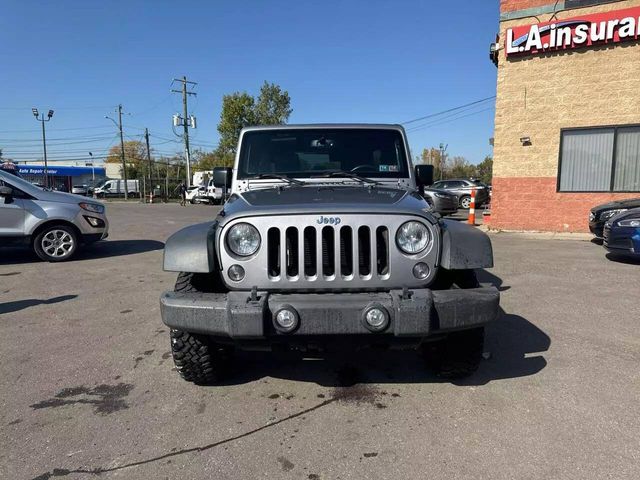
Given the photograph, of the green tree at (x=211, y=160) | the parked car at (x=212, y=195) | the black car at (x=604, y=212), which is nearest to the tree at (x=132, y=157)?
the green tree at (x=211, y=160)

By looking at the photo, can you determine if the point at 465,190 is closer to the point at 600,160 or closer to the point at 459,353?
the point at 600,160

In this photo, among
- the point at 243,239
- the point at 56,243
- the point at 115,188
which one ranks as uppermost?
the point at 115,188

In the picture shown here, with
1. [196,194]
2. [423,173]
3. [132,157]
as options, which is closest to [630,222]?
[423,173]

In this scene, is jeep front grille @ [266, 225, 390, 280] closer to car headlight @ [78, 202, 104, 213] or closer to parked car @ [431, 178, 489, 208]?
car headlight @ [78, 202, 104, 213]

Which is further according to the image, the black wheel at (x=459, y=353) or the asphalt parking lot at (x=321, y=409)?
the black wheel at (x=459, y=353)

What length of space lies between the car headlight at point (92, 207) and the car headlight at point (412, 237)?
290 inches

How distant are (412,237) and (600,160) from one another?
11.4 meters

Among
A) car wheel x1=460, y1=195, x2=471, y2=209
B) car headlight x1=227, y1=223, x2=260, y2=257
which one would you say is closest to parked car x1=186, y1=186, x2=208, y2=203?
car wheel x1=460, y1=195, x2=471, y2=209

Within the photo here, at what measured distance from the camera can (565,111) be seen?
11.8m

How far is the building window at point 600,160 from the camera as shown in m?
11.6

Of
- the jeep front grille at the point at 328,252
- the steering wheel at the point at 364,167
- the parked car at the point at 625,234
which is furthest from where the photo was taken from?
the parked car at the point at 625,234

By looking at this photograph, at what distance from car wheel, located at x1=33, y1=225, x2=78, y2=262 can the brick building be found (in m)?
10.5

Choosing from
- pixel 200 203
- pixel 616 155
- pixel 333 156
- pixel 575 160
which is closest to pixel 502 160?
pixel 575 160

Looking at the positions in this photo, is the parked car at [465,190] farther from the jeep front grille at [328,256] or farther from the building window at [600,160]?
the jeep front grille at [328,256]
